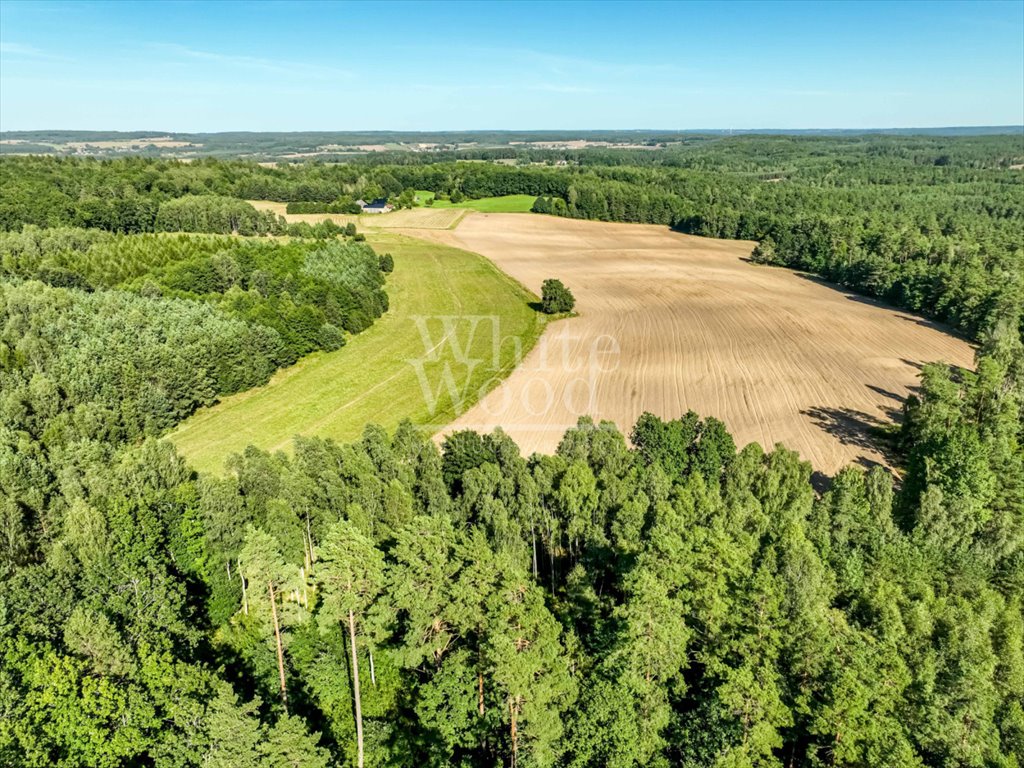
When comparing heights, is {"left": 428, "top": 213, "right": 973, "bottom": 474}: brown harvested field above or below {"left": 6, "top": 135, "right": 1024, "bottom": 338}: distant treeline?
below

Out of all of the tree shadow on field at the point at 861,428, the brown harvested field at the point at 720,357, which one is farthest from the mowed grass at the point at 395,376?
the tree shadow on field at the point at 861,428

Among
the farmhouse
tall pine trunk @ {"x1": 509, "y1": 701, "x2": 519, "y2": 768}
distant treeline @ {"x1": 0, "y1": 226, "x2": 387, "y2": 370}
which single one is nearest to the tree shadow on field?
tall pine trunk @ {"x1": 509, "y1": 701, "x2": 519, "y2": 768}

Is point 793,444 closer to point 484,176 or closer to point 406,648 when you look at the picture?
point 406,648

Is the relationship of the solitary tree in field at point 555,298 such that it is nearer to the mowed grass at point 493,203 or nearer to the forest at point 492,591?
the forest at point 492,591

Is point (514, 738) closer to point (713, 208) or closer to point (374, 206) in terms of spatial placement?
point (713, 208)

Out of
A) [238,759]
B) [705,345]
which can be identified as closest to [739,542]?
[238,759]

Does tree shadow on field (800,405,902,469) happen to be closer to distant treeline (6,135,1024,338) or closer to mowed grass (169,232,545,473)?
distant treeline (6,135,1024,338)

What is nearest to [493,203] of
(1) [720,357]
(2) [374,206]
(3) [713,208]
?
(2) [374,206]
